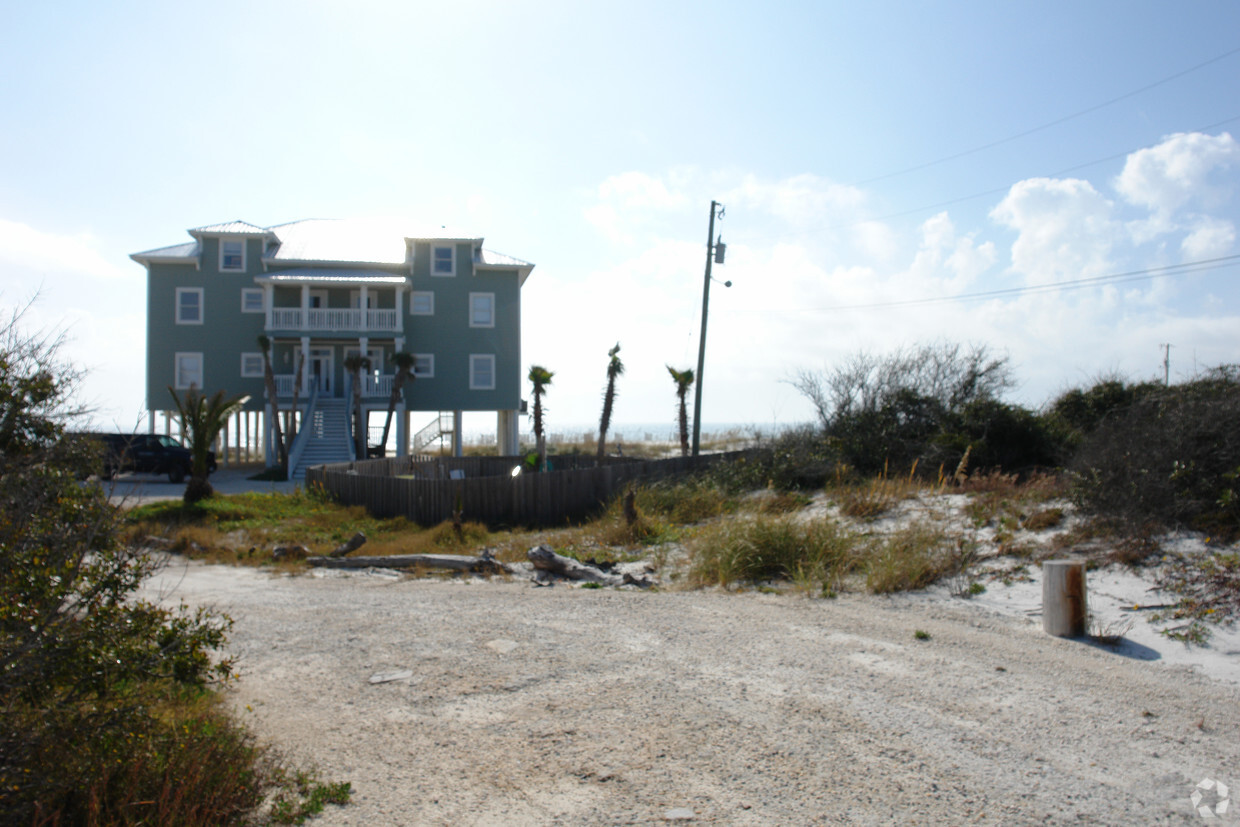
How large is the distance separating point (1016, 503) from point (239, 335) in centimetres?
3037

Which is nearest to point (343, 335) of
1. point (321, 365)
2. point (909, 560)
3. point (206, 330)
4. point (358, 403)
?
point (358, 403)

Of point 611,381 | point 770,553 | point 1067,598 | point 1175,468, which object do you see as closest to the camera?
point 1067,598

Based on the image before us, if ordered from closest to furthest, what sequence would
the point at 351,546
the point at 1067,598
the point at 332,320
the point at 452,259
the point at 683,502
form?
the point at 1067,598
the point at 351,546
the point at 683,502
the point at 332,320
the point at 452,259

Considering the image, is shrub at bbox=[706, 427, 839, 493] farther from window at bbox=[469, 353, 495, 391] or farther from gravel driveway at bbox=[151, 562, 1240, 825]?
window at bbox=[469, 353, 495, 391]

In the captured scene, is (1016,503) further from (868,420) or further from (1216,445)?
(868,420)

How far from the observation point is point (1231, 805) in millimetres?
4016

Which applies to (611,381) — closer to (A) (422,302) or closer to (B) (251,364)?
(A) (422,302)

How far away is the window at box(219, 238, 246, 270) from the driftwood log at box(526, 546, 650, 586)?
27.8m

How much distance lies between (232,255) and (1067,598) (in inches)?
1328

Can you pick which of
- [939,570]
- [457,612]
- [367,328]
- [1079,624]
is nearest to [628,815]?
[457,612]

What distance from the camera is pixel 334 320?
3225 cm

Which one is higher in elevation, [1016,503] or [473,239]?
[473,239]

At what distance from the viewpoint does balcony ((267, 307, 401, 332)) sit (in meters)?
31.8

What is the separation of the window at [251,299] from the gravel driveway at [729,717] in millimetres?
28336
